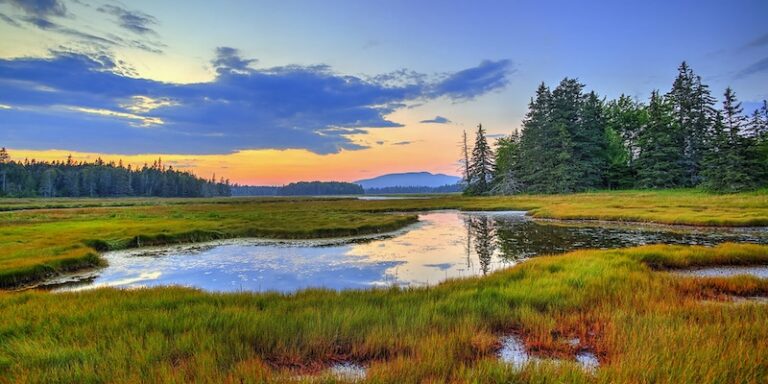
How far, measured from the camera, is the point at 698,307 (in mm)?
Result: 8133

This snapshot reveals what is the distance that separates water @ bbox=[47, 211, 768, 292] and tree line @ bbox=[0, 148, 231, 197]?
15612 centimetres

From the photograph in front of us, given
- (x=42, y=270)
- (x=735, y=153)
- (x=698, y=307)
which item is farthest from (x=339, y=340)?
(x=735, y=153)

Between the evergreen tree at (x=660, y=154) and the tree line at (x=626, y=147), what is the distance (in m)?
0.16

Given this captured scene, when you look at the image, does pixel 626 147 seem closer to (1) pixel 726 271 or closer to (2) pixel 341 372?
(1) pixel 726 271

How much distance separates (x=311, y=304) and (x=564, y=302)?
6.02m

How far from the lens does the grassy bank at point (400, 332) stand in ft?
16.2

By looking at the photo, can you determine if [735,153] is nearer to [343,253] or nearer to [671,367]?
[343,253]

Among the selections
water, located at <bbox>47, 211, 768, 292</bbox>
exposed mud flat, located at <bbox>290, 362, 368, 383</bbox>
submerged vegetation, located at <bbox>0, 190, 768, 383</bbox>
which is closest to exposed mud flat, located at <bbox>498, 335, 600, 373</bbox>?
submerged vegetation, located at <bbox>0, 190, 768, 383</bbox>

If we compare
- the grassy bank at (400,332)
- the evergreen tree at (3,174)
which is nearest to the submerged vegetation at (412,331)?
the grassy bank at (400,332)

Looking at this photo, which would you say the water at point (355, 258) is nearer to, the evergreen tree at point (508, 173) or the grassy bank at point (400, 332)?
the grassy bank at point (400, 332)

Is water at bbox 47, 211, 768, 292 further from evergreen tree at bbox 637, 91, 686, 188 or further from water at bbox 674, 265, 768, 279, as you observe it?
evergreen tree at bbox 637, 91, 686, 188

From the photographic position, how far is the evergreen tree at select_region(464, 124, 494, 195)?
100 meters

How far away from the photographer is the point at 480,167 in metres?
101

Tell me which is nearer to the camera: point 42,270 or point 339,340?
point 339,340
